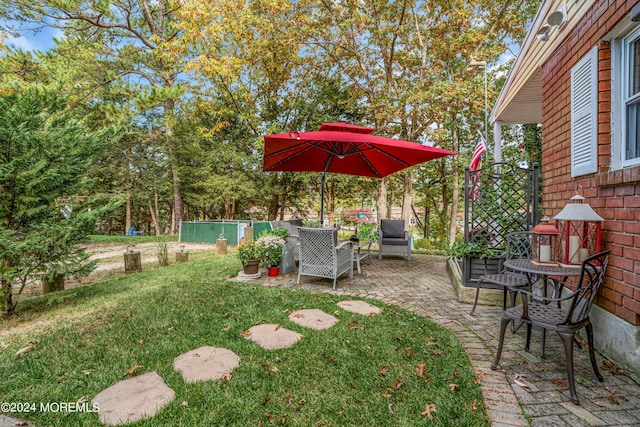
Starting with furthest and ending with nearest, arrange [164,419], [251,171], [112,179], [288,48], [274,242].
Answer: [112,179]
[251,171]
[288,48]
[274,242]
[164,419]

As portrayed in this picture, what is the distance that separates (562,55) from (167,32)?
52.1 ft

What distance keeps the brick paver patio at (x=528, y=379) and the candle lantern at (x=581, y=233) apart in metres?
0.77

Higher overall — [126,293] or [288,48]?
[288,48]

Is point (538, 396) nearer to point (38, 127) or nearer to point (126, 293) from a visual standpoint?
point (126, 293)

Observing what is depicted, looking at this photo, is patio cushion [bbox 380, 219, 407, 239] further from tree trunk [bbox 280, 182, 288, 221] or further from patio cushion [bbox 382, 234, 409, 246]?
tree trunk [bbox 280, 182, 288, 221]

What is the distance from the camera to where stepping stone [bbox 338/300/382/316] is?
3.30 m

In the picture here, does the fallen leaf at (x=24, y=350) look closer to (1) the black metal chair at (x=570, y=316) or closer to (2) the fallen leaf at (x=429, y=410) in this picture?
(2) the fallen leaf at (x=429, y=410)

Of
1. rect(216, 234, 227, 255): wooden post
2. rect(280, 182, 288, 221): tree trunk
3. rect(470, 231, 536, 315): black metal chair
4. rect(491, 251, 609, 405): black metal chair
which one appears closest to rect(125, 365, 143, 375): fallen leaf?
rect(491, 251, 609, 405): black metal chair

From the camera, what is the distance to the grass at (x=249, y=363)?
169 centimetres

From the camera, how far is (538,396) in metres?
1.80

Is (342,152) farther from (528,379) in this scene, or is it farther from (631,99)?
(528,379)

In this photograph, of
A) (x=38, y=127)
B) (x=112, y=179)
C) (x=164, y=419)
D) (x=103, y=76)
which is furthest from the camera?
(x=112, y=179)

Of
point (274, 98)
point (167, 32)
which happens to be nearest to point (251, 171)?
point (274, 98)

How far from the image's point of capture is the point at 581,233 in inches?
105
